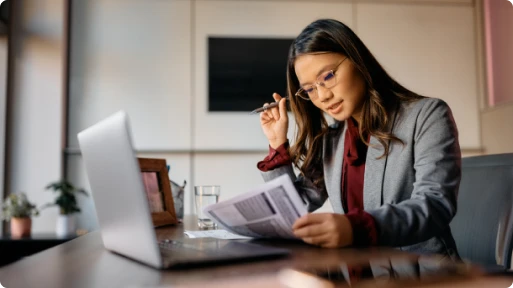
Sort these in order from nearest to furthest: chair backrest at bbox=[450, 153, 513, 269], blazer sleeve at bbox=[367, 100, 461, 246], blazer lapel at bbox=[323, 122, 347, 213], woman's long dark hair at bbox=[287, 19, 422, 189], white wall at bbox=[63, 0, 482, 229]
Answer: blazer sleeve at bbox=[367, 100, 461, 246] → chair backrest at bbox=[450, 153, 513, 269] → woman's long dark hair at bbox=[287, 19, 422, 189] → blazer lapel at bbox=[323, 122, 347, 213] → white wall at bbox=[63, 0, 482, 229]

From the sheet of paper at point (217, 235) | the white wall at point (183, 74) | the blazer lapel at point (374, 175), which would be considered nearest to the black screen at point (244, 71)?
the white wall at point (183, 74)

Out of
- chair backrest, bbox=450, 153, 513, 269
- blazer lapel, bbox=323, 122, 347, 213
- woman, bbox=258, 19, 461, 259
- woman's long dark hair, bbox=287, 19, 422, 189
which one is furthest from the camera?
blazer lapel, bbox=323, 122, 347, 213

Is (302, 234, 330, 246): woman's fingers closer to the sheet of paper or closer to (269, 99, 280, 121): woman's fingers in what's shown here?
the sheet of paper

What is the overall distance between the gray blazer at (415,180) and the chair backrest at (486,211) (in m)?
0.10

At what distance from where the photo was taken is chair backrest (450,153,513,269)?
110 centimetres

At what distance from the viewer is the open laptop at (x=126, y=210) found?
603 millimetres

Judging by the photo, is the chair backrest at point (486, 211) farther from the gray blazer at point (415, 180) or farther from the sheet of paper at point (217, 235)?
the sheet of paper at point (217, 235)

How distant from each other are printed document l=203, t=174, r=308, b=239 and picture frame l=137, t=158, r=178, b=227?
16.2 inches

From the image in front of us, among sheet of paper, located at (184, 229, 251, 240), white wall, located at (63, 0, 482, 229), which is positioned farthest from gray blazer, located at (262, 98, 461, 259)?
white wall, located at (63, 0, 482, 229)

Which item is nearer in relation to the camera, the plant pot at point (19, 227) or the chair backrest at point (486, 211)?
the chair backrest at point (486, 211)

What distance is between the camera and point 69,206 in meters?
3.06

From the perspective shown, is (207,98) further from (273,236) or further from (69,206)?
(273,236)

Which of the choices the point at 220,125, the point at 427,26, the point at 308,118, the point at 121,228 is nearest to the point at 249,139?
the point at 220,125

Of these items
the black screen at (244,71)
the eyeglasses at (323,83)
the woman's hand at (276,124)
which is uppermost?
the black screen at (244,71)
